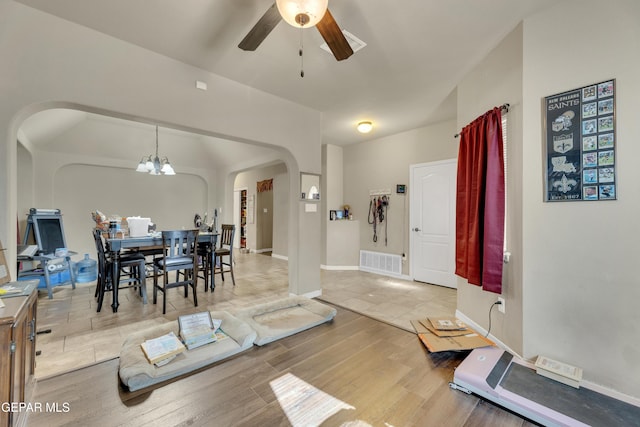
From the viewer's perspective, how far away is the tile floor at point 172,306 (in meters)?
2.32

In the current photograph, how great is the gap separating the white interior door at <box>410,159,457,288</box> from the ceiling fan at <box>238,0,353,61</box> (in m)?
3.19

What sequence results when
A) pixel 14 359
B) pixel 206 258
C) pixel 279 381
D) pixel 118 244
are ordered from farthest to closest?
1. pixel 206 258
2. pixel 118 244
3. pixel 279 381
4. pixel 14 359

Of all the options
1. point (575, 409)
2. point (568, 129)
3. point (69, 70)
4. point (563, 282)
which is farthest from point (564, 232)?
point (69, 70)

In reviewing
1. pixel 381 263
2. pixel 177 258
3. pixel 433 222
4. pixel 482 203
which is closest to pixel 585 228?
pixel 482 203

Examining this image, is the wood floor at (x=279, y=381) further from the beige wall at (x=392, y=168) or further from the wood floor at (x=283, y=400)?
the beige wall at (x=392, y=168)

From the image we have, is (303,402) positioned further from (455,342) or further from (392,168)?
(392,168)

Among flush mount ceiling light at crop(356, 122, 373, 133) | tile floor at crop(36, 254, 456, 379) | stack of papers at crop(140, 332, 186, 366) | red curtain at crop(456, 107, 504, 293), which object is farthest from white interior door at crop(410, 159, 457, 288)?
stack of papers at crop(140, 332, 186, 366)

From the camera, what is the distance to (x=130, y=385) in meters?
1.78

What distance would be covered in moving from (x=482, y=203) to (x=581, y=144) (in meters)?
0.80

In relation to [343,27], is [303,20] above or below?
below

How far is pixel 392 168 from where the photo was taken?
17.1ft

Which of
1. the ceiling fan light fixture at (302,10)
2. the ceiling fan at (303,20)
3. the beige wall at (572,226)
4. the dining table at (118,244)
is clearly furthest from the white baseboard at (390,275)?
the ceiling fan light fixture at (302,10)

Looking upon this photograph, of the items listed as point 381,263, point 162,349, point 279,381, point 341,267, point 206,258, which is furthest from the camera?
point 341,267

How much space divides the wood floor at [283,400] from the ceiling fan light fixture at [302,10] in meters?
2.43
